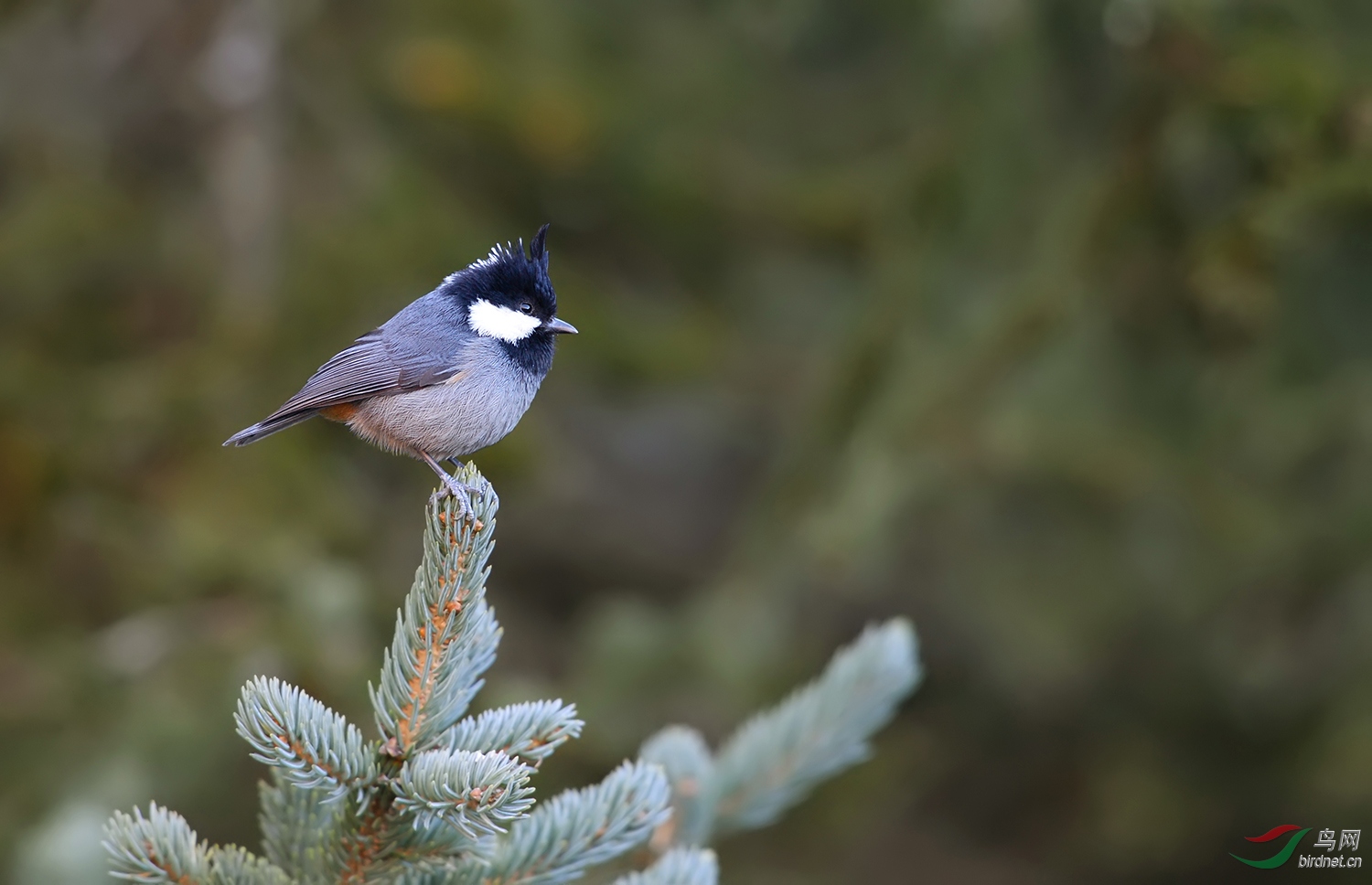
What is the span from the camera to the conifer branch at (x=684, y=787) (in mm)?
2076

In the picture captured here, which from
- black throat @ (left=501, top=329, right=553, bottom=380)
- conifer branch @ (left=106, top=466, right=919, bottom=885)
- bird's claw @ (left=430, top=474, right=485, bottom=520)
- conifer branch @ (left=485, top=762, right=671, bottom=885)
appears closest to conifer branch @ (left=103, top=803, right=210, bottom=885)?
conifer branch @ (left=106, top=466, right=919, bottom=885)

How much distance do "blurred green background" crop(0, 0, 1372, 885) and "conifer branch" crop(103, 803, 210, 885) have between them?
2.77ft

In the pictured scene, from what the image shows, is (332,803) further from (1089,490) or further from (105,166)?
(105,166)

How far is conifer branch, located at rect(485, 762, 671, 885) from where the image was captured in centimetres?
165

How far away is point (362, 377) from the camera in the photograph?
9.23 feet

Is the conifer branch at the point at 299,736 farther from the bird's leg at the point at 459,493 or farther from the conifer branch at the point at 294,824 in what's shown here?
the bird's leg at the point at 459,493

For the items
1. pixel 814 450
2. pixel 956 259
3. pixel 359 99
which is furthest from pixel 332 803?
pixel 359 99

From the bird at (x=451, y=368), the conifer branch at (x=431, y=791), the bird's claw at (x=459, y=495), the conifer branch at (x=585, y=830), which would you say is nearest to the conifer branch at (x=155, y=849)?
the conifer branch at (x=431, y=791)

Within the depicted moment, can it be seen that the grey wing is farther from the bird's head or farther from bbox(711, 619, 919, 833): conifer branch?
bbox(711, 619, 919, 833): conifer branch

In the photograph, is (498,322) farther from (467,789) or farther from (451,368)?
(467,789)

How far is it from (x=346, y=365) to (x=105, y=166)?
6.25ft

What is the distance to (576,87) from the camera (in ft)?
12.3

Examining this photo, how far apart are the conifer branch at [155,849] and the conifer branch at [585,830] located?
419mm

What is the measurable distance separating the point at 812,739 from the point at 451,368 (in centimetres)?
137
